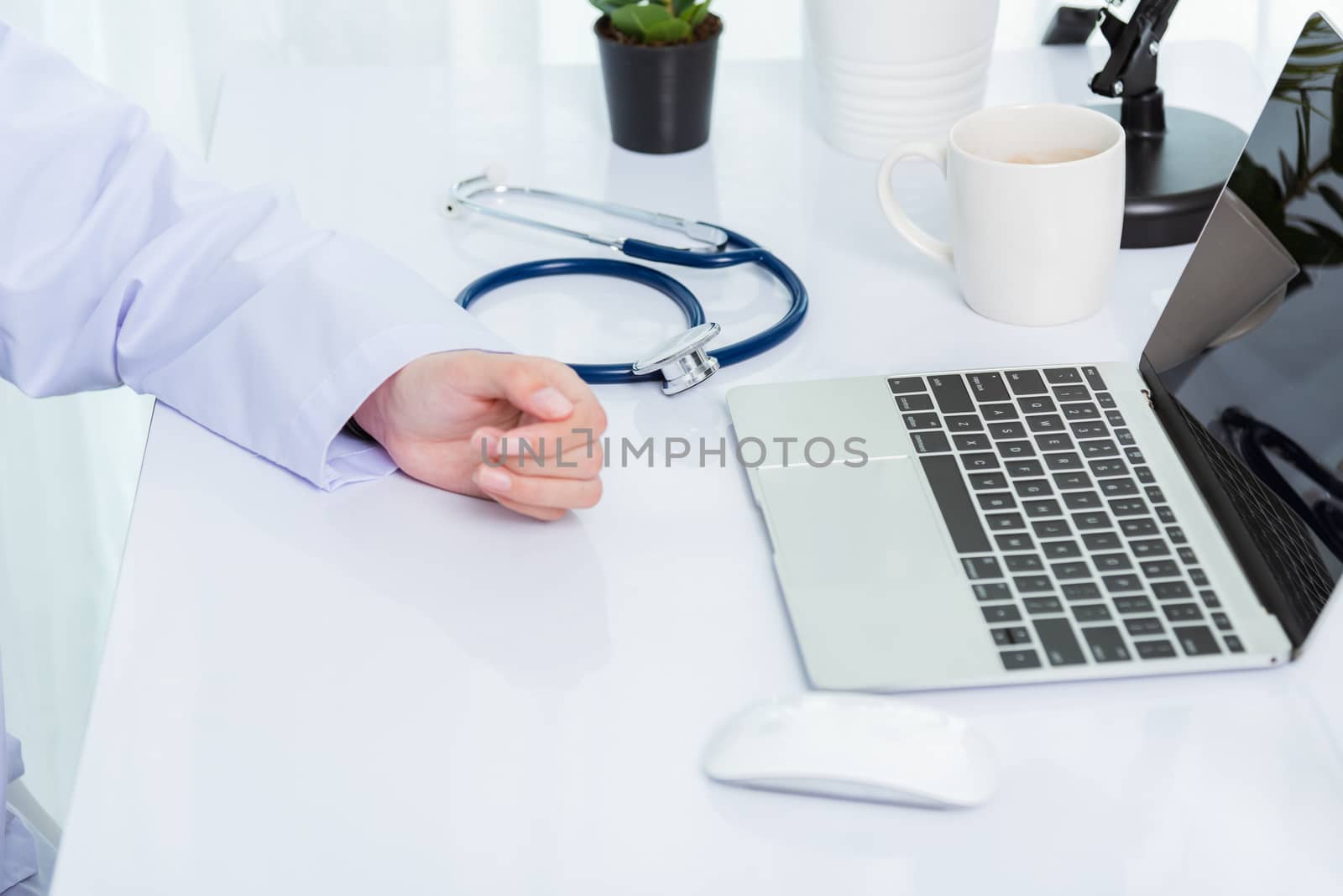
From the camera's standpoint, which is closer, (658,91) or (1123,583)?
(1123,583)

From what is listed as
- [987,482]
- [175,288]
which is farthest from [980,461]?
[175,288]

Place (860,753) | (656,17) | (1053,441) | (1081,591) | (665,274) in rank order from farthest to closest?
(656,17), (665,274), (1053,441), (1081,591), (860,753)

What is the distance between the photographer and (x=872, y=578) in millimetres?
584

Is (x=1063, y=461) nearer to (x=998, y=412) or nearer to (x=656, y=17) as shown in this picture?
(x=998, y=412)

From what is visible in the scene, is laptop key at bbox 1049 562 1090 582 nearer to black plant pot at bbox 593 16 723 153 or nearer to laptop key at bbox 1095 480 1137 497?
laptop key at bbox 1095 480 1137 497

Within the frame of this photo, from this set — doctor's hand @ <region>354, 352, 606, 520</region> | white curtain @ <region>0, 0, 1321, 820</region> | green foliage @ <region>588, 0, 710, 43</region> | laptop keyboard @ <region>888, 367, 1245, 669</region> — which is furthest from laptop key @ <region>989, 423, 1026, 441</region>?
white curtain @ <region>0, 0, 1321, 820</region>

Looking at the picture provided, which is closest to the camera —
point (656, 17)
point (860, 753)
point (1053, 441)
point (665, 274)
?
point (860, 753)

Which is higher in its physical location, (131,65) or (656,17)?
(656,17)

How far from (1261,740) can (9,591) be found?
1.25 m

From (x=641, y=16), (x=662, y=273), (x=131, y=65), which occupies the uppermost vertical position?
(x=641, y=16)

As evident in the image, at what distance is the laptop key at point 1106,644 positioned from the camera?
21.2 inches

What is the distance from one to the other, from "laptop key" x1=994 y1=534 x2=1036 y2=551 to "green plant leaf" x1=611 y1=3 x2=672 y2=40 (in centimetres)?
54

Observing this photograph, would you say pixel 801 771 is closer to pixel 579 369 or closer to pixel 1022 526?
pixel 1022 526

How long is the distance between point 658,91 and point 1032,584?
0.59 m
